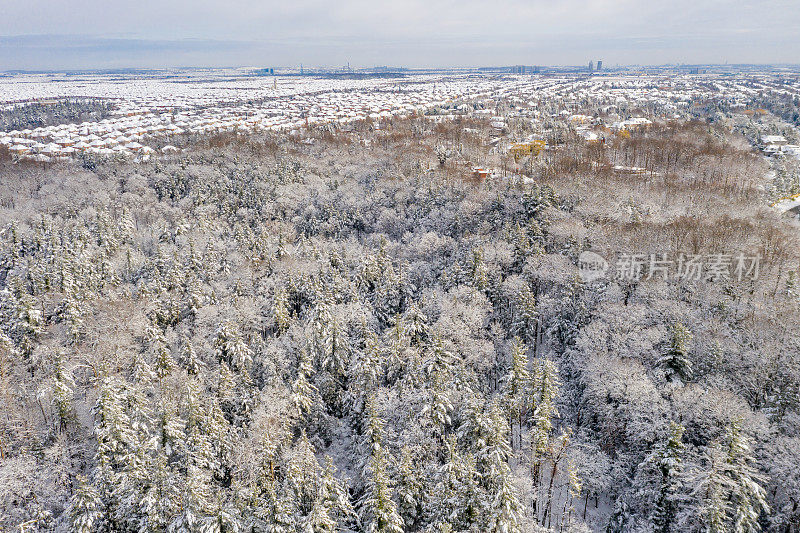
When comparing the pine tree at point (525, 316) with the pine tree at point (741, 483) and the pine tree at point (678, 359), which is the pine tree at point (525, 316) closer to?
the pine tree at point (678, 359)

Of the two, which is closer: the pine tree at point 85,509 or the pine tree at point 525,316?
the pine tree at point 85,509

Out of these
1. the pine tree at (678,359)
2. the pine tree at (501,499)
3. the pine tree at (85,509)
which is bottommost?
the pine tree at (85,509)

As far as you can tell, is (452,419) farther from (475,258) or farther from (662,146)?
(662,146)

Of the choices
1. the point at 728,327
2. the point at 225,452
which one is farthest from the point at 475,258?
the point at 225,452

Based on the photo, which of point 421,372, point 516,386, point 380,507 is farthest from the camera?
point 421,372

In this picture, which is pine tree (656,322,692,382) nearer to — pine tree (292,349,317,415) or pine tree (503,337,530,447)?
pine tree (503,337,530,447)

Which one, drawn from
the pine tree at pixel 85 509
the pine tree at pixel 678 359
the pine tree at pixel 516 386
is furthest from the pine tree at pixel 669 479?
the pine tree at pixel 85 509

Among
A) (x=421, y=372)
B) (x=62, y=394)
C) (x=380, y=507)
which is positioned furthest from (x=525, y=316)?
(x=62, y=394)

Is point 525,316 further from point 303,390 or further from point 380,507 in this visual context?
point 380,507

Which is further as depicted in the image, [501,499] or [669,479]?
[669,479]

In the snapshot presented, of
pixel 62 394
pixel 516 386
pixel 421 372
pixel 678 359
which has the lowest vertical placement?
pixel 516 386
